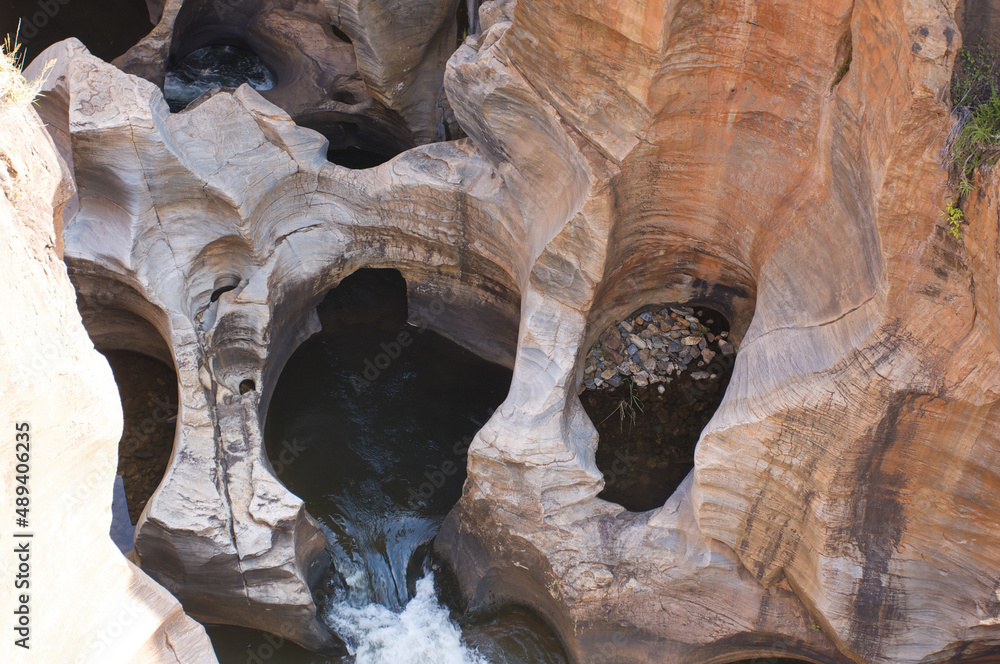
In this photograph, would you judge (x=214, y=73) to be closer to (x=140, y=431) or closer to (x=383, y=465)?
(x=140, y=431)

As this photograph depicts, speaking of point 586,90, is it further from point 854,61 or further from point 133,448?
point 133,448

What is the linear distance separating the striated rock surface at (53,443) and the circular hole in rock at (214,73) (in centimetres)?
714

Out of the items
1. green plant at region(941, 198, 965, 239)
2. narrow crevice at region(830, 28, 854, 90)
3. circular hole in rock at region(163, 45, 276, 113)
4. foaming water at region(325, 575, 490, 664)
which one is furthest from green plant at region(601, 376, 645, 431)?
circular hole in rock at region(163, 45, 276, 113)

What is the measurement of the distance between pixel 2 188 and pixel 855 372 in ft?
15.7

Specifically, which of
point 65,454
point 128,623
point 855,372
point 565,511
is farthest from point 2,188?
point 855,372

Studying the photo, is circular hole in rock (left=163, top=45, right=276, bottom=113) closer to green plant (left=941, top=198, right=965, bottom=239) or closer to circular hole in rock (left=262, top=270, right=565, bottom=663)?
circular hole in rock (left=262, top=270, right=565, bottom=663)

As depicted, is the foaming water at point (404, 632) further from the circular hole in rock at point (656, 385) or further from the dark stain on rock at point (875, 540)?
the dark stain on rock at point (875, 540)

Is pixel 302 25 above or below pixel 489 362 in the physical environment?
above

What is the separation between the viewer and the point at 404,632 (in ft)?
22.2

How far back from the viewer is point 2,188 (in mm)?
3801

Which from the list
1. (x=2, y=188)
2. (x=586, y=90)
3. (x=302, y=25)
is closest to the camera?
(x=2, y=188)

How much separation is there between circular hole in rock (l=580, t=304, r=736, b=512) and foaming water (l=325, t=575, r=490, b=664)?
2089mm

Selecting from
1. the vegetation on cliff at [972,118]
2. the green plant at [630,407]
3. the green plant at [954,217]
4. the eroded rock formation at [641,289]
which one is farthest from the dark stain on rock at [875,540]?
the green plant at [630,407]

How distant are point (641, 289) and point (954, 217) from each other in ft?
12.4
